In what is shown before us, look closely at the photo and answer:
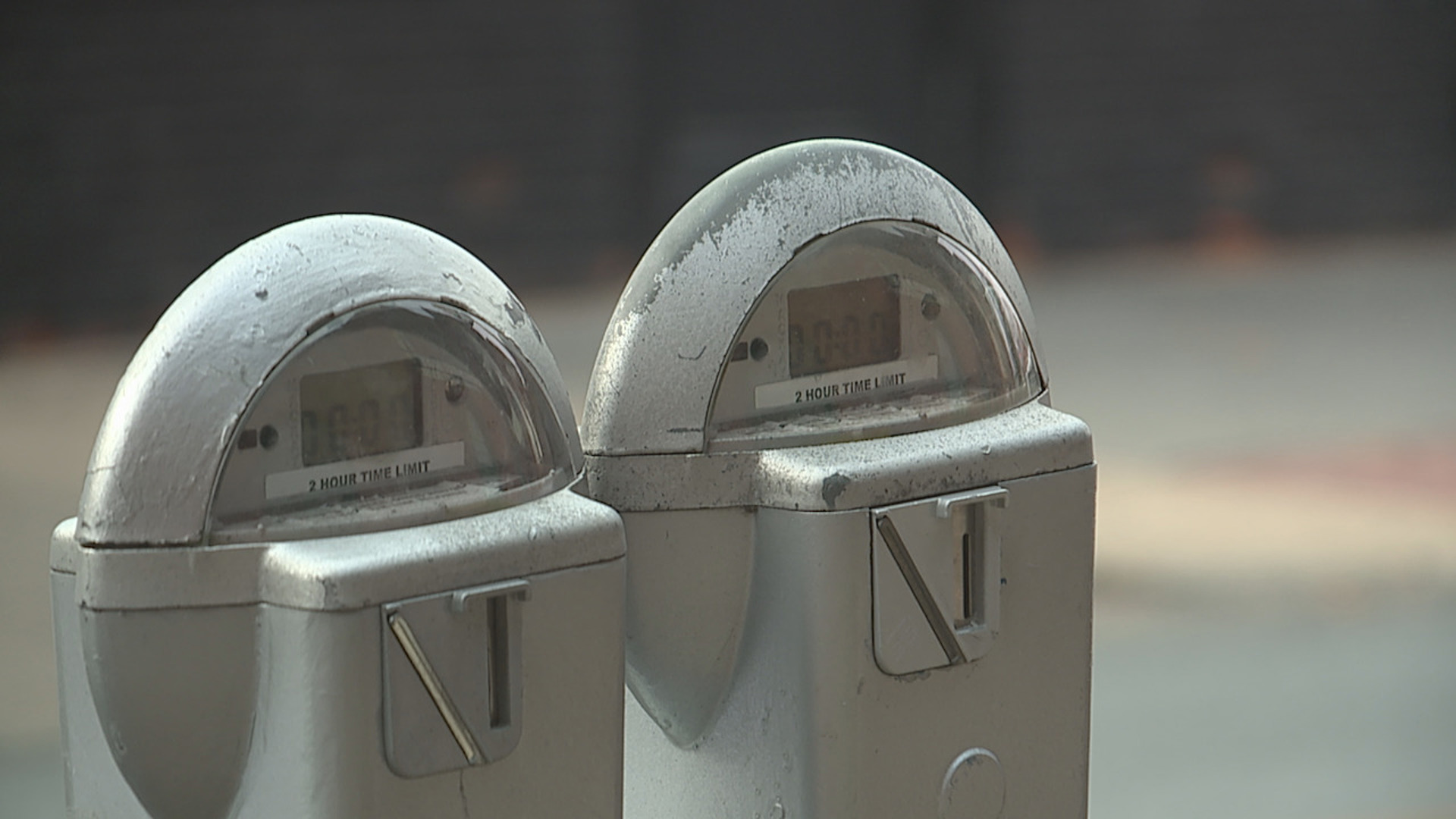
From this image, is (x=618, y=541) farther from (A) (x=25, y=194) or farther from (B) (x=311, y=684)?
(A) (x=25, y=194)

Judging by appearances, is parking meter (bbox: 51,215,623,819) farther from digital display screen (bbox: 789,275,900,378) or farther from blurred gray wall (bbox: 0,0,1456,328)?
blurred gray wall (bbox: 0,0,1456,328)

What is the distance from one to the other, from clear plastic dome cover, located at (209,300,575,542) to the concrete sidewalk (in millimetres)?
2584

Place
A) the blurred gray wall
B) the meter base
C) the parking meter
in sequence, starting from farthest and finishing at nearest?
the blurred gray wall, the meter base, the parking meter

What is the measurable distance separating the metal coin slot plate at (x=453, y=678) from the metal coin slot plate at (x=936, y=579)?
395 millimetres

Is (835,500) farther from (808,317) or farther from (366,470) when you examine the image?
(366,470)

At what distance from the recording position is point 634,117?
895 cm

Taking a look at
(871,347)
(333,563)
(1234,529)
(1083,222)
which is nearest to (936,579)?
(871,347)

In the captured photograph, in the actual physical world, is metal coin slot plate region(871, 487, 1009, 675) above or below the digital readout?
below

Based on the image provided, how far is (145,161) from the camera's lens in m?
8.14

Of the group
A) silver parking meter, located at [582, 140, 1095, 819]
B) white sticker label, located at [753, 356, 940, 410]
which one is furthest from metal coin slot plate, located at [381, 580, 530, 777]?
white sticker label, located at [753, 356, 940, 410]

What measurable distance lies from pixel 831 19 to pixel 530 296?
2.12m

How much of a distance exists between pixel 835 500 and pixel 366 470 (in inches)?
17.7

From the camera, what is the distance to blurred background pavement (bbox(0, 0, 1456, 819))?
4707mm

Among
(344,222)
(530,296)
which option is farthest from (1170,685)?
(530,296)
